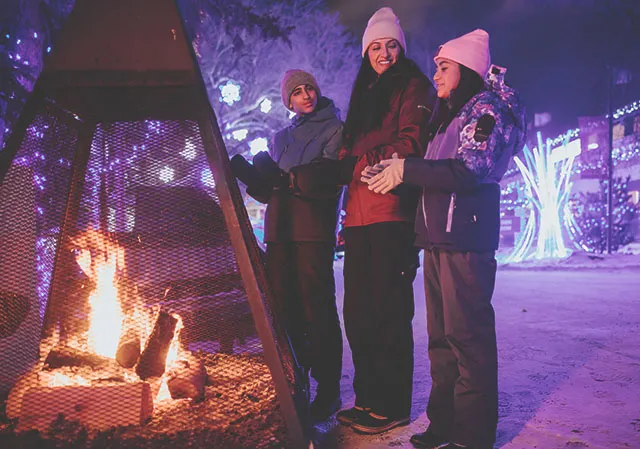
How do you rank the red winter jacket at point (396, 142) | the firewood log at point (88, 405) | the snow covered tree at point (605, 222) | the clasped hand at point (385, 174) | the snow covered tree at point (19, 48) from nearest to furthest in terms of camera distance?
the clasped hand at point (385, 174) < the firewood log at point (88, 405) < the red winter jacket at point (396, 142) < the snow covered tree at point (19, 48) < the snow covered tree at point (605, 222)

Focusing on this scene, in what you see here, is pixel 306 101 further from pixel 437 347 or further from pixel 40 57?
pixel 40 57

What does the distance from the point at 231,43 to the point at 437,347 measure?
12968 millimetres

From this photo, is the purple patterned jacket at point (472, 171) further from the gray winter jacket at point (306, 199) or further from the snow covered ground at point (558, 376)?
the snow covered ground at point (558, 376)

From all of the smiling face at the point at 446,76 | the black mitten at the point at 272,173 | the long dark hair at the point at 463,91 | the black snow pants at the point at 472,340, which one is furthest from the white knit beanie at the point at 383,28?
the black snow pants at the point at 472,340

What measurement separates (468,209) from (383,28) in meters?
1.11

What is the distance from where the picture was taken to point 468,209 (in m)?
2.01

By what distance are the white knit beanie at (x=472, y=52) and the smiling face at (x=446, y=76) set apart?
0.12 ft

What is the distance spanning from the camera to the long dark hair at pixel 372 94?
96.3 inches

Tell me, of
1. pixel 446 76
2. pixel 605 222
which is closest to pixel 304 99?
pixel 446 76

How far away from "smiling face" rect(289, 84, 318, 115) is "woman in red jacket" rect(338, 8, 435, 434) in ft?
1.35

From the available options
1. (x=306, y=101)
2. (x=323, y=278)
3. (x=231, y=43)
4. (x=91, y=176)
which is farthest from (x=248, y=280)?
(x=231, y=43)

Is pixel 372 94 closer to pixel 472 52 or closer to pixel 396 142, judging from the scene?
pixel 396 142

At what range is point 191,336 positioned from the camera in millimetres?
2570

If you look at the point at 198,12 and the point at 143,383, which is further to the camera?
the point at 198,12
